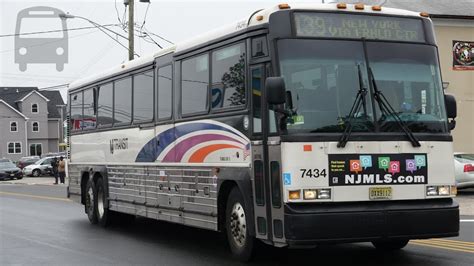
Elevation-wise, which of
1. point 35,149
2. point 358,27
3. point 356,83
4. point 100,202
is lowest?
point 100,202

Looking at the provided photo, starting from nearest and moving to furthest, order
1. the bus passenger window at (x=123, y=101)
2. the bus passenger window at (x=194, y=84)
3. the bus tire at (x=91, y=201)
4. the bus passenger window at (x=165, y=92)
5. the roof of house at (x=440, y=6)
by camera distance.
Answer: the bus passenger window at (x=194, y=84) → the bus passenger window at (x=165, y=92) → the bus passenger window at (x=123, y=101) → the bus tire at (x=91, y=201) → the roof of house at (x=440, y=6)

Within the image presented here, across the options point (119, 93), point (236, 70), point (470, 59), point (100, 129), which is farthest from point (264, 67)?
point (470, 59)

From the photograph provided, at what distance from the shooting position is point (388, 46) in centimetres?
851

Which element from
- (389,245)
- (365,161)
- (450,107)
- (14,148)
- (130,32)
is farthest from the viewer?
(14,148)

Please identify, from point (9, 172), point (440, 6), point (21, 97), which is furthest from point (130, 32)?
point (21, 97)

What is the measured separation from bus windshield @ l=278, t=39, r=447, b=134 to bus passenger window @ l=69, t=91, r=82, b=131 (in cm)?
934

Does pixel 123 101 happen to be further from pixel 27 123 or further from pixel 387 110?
pixel 27 123

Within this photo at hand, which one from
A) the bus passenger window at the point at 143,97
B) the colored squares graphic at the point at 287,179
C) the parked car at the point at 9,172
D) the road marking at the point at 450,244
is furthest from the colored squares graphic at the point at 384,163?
the parked car at the point at 9,172

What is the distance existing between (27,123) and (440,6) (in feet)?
202

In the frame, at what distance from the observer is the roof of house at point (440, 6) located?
3056cm

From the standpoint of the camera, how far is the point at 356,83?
26.8 ft

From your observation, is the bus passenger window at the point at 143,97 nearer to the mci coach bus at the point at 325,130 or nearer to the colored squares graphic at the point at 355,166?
the mci coach bus at the point at 325,130

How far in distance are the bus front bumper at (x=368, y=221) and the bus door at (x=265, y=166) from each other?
259 mm

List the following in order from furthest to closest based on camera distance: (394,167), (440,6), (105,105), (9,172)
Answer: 1. (9,172)
2. (440,6)
3. (105,105)
4. (394,167)
